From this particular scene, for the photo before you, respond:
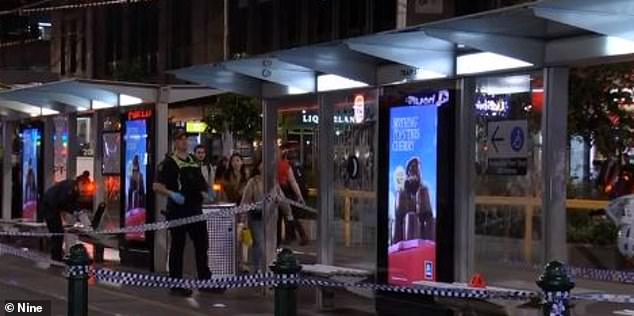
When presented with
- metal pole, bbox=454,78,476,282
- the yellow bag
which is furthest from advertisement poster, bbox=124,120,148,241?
metal pole, bbox=454,78,476,282

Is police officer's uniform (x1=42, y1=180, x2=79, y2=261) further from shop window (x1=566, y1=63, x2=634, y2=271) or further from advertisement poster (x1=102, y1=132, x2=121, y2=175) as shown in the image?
shop window (x1=566, y1=63, x2=634, y2=271)

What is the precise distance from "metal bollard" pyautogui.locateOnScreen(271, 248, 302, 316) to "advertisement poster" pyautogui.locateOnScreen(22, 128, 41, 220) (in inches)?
451

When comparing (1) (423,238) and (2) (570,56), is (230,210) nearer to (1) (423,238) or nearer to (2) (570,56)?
(1) (423,238)

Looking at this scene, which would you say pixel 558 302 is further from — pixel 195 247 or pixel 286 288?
pixel 195 247

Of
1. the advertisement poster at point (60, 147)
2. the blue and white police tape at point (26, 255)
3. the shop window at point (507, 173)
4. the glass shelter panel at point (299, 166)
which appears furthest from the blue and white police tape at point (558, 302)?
the advertisement poster at point (60, 147)

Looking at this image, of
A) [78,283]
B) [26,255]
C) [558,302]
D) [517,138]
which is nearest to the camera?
[558,302]

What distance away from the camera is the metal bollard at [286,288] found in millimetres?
6887

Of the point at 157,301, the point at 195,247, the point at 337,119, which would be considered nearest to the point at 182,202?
the point at 195,247

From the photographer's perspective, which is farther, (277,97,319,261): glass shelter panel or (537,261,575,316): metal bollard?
(277,97,319,261): glass shelter panel

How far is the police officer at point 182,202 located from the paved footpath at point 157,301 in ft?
1.10

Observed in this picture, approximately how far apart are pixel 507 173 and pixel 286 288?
2.45m

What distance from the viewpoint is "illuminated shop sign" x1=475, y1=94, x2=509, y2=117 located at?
27.4ft

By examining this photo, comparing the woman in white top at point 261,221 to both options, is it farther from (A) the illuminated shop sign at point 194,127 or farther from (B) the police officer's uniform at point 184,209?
(A) the illuminated shop sign at point 194,127

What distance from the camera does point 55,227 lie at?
1430 centimetres
